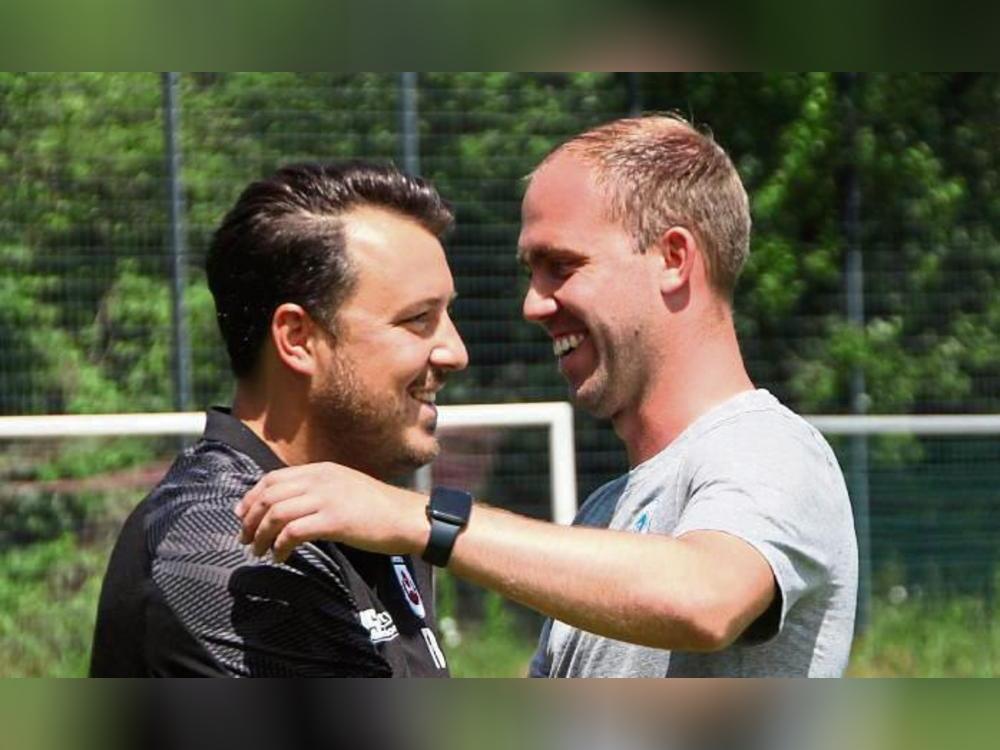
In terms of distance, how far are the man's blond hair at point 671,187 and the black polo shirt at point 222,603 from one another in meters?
0.49

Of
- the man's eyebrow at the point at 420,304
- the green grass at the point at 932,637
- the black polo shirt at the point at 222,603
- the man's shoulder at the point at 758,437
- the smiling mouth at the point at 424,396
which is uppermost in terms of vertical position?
the man's eyebrow at the point at 420,304

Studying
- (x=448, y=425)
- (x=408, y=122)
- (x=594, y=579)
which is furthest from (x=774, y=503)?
(x=408, y=122)

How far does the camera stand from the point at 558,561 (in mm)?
1232

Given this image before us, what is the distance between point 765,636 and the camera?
1426 mm

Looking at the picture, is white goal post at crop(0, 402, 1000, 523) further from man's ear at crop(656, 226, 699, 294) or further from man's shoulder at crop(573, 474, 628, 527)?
man's ear at crop(656, 226, 699, 294)

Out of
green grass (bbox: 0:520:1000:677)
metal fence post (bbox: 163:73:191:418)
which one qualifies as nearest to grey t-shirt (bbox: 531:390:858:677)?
green grass (bbox: 0:520:1000:677)

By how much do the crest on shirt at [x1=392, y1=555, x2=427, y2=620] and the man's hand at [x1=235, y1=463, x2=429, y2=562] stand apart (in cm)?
76

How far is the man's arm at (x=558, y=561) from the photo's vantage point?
3.85 feet

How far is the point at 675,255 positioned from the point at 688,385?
0.14 metres

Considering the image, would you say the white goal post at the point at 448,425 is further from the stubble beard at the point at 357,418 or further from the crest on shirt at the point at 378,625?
the crest on shirt at the point at 378,625

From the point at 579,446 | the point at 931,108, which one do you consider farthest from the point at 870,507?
the point at 931,108

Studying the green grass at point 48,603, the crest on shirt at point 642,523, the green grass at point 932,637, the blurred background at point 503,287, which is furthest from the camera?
the green grass at point 932,637

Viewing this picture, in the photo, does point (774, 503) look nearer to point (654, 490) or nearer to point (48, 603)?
point (654, 490)

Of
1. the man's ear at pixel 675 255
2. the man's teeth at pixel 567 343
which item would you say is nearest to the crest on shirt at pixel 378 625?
the man's teeth at pixel 567 343
